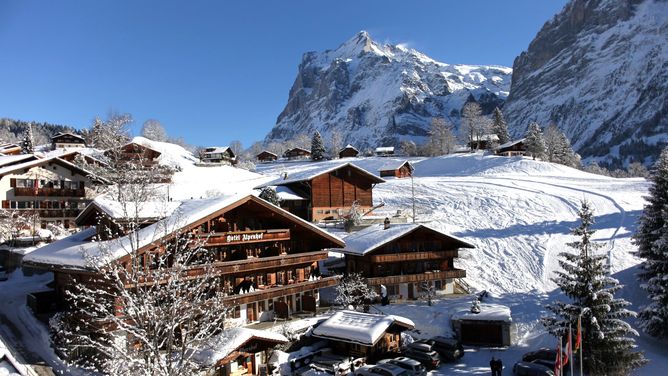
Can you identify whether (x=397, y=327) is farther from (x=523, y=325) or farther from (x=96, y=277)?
(x=96, y=277)

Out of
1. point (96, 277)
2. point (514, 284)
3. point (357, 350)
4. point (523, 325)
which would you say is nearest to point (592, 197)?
point (514, 284)

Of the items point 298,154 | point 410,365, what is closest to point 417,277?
point 410,365

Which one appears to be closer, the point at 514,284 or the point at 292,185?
the point at 514,284

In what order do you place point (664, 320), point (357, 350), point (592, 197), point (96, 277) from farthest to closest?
1. point (592, 197)
2. point (664, 320)
3. point (357, 350)
4. point (96, 277)

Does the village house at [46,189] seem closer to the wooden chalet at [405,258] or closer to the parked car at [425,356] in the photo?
the wooden chalet at [405,258]

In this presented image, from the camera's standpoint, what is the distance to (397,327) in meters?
29.0

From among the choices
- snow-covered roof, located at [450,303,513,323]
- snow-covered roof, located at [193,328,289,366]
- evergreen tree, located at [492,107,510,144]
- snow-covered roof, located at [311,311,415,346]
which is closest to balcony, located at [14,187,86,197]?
snow-covered roof, located at [193,328,289,366]

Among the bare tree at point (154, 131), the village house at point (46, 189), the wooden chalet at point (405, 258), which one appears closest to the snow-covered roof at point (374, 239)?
the wooden chalet at point (405, 258)

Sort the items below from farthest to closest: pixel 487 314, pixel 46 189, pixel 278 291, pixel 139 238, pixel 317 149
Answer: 1. pixel 317 149
2. pixel 46 189
3. pixel 487 314
4. pixel 278 291
5. pixel 139 238

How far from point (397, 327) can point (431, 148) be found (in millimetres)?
97359

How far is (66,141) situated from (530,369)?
96135 mm

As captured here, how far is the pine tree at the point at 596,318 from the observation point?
2588 cm

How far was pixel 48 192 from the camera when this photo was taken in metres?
48.1

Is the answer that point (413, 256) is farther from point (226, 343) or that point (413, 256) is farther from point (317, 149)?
point (317, 149)
